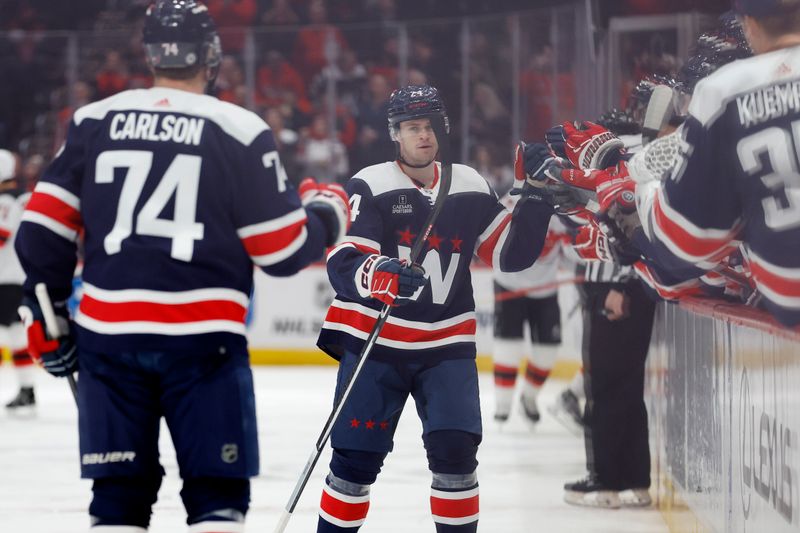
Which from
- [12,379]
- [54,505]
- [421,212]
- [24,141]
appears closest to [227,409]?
[421,212]

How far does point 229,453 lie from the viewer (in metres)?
2.27

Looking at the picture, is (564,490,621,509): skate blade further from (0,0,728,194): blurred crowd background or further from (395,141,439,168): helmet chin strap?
(0,0,728,194): blurred crowd background

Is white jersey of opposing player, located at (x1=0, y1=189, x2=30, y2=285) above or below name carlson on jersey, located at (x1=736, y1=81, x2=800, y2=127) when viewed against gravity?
below

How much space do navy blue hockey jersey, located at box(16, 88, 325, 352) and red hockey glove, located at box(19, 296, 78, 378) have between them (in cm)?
5

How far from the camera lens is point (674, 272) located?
2.38 meters

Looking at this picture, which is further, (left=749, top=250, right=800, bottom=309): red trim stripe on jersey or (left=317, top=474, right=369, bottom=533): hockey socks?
(left=317, top=474, right=369, bottom=533): hockey socks

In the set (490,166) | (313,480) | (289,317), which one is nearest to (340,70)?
(490,166)

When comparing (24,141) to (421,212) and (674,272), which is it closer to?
(421,212)

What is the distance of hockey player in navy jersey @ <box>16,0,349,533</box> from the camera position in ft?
7.43

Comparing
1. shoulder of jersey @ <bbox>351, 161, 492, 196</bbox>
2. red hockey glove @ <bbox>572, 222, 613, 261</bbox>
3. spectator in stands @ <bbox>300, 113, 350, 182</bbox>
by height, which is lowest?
red hockey glove @ <bbox>572, 222, 613, 261</bbox>

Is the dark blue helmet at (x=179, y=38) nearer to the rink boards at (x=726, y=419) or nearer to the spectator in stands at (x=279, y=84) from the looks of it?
the rink boards at (x=726, y=419)

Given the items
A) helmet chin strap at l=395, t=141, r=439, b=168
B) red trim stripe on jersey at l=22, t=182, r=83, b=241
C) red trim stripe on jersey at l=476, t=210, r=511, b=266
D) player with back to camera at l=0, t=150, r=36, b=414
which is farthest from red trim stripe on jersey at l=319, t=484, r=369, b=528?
player with back to camera at l=0, t=150, r=36, b=414

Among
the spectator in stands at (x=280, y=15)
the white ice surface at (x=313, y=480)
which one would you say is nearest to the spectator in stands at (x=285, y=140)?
the spectator in stands at (x=280, y=15)

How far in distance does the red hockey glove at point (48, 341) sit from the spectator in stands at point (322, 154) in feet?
27.2
